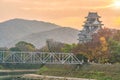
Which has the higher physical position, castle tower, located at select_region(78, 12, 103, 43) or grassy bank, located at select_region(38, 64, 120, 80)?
castle tower, located at select_region(78, 12, 103, 43)

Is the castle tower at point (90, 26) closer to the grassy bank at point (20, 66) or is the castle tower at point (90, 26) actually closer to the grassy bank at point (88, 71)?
the grassy bank at point (20, 66)

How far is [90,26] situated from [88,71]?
37971 mm

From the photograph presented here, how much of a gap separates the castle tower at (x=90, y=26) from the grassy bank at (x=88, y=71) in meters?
20.9

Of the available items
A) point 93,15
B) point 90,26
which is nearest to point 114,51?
point 90,26

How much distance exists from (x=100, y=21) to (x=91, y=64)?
37.4 meters

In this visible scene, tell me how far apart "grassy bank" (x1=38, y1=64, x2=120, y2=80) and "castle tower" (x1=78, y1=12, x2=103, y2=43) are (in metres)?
20.9

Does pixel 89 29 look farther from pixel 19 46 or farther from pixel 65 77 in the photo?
pixel 65 77

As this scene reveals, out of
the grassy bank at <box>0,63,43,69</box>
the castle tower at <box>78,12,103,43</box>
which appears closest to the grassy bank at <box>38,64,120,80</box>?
the grassy bank at <box>0,63,43,69</box>

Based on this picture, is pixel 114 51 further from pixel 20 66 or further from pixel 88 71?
pixel 20 66

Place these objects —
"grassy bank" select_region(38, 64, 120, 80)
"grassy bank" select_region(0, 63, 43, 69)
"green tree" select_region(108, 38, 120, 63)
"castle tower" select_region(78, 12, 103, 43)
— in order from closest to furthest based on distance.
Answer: "grassy bank" select_region(38, 64, 120, 80) → "green tree" select_region(108, 38, 120, 63) → "castle tower" select_region(78, 12, 103, 43) → "grassy bank" select_region(0, 63, 43, 69)

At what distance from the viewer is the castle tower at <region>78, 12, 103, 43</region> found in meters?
121

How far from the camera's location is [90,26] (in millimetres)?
123000

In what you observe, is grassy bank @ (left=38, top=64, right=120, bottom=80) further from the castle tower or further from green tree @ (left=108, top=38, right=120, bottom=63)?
the castle tower

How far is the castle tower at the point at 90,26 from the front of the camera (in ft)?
396
